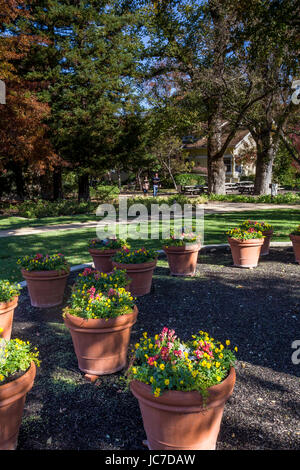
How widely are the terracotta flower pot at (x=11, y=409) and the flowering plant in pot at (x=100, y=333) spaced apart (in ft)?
2.82

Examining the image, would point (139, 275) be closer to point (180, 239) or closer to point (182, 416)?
point (180, 239)

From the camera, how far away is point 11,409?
245 centimetres

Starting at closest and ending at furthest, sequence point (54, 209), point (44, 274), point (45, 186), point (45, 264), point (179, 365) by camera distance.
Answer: point (179, 365), point (44, 274), point (45, 264), point (54, 209), point (45, 186)

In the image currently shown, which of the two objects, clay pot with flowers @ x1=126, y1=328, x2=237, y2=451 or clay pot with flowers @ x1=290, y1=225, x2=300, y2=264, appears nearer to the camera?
clay pot with flowers @ x1=126, y1=328, x2=237, y2=451

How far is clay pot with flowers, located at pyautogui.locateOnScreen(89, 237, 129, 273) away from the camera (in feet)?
20.1

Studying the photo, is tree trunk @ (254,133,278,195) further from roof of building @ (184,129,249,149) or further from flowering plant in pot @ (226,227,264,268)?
roof of building @ (184,129,249,149)

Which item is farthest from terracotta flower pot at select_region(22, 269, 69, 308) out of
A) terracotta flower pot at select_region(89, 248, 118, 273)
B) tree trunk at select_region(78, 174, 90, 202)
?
tree trunk at select_region(78, 174, 90, 202)

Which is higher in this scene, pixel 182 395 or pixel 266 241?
pixel 266 241

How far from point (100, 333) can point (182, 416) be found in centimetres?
130

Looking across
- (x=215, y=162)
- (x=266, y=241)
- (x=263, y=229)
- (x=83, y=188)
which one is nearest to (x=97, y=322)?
(x=263, y=229)

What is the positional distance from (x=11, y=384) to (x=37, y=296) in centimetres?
279

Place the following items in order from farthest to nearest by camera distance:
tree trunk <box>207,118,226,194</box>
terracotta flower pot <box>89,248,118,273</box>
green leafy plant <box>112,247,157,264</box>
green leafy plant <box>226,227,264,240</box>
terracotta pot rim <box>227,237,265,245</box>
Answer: tree trunk <box>207,118,226,194</box> → green leafy plant <box>226,227,264,240</box> → terracotta pot rim <box>227,237,265,245</box> → terracotta flower pot <box>89,248,118,273</box> → green leafy plant <box>112,247,157,264</box>

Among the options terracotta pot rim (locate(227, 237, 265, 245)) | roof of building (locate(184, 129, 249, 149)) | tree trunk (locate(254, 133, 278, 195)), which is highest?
roof of building (locate(184, 129, 249, 149))

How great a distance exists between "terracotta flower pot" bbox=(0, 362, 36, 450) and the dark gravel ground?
14 cm
